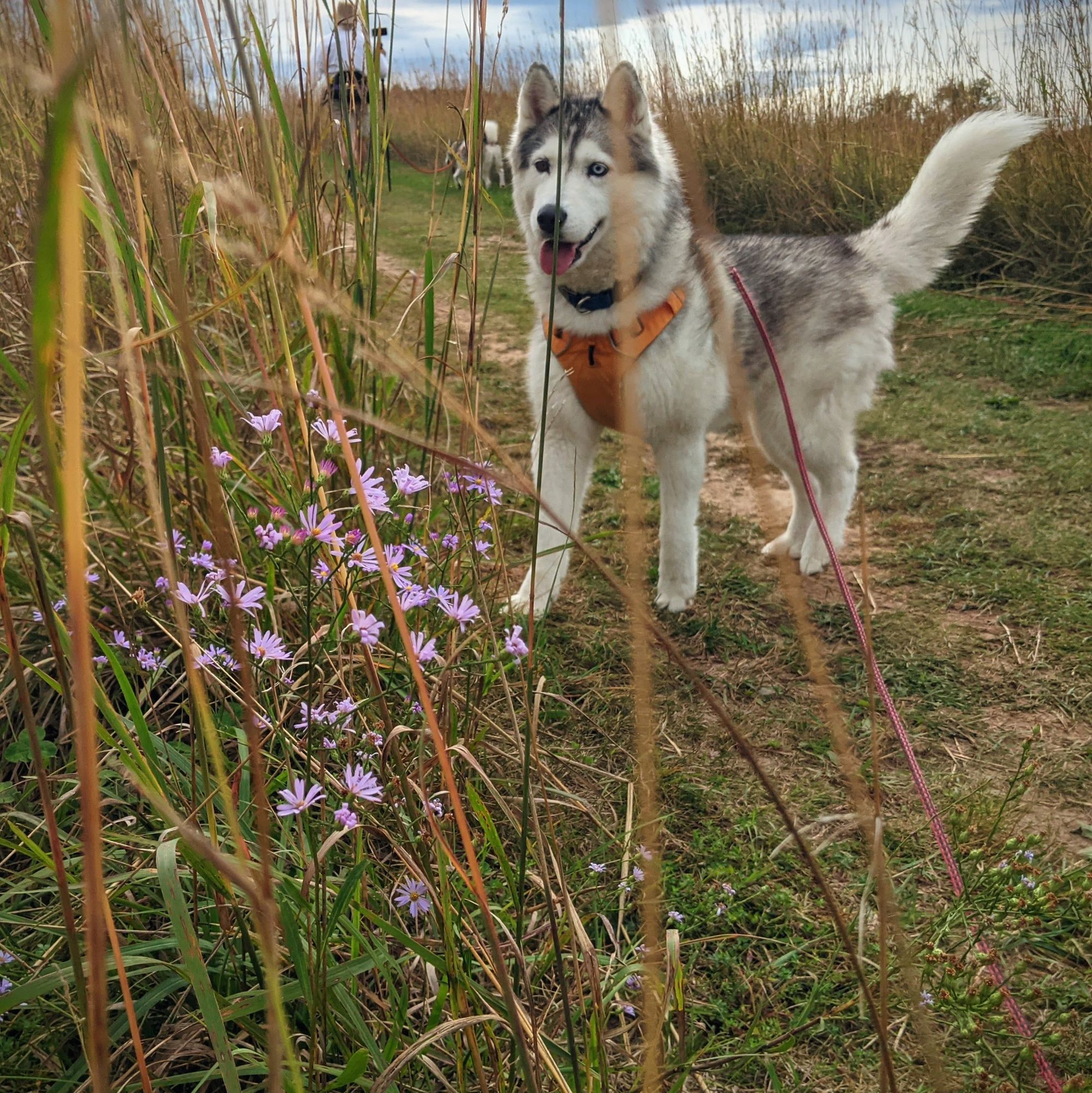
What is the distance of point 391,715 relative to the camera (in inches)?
49.4

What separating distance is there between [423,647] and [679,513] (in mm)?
1647

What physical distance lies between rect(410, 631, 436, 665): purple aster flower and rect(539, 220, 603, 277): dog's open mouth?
1363mm

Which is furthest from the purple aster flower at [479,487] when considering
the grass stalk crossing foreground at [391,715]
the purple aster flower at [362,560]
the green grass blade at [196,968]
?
the green grass blade at [196,968]

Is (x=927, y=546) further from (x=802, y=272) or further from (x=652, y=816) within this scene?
(x=652, y=816)

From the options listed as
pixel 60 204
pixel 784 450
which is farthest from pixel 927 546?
pixel 60 204

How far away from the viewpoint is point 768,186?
23.4 ft

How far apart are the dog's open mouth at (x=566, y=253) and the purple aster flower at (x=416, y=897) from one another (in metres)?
1.69

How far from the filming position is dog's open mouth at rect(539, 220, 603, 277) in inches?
91.3

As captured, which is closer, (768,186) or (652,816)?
(652,816)

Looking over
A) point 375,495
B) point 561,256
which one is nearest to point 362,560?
point 375,495

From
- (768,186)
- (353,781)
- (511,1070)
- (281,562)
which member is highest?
(768,186)

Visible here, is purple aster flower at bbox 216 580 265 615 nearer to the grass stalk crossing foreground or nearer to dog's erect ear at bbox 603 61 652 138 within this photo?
the grass stalk crossing foreground

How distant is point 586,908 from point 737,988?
0.85ft

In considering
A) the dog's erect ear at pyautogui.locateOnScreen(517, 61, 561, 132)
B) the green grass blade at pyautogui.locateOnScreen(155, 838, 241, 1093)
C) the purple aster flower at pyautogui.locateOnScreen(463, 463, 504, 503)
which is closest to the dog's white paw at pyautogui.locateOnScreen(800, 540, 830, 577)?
the dog's erect ear at pyautogui.locateOnScreen(517, 61, 561, 132)
